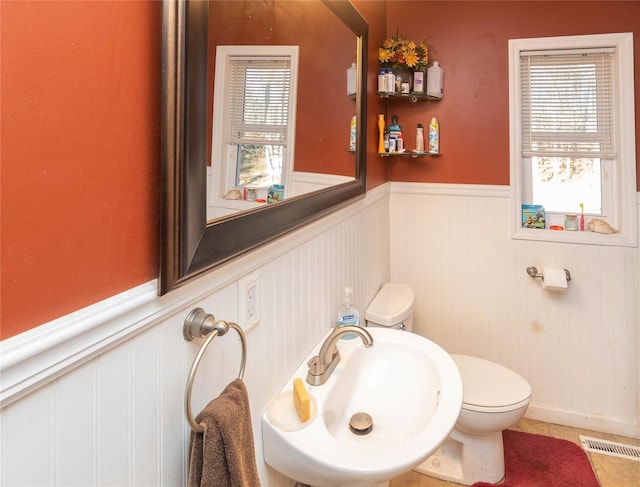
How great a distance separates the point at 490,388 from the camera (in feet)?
6.57

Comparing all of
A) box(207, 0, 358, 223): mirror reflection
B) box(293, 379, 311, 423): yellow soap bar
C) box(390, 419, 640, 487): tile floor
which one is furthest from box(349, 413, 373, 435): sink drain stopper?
box(390, 419, 640, 487): tile floor

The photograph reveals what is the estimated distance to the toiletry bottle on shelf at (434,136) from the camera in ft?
8.15

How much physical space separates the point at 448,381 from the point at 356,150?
0.98 metres

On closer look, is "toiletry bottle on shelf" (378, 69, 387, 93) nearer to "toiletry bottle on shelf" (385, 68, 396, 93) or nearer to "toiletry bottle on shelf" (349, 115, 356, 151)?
"toiletry bottle on shelf" (385, 68, 396, 93)

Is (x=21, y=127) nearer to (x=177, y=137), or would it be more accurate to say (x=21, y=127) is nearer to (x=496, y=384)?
(x=177, y=137)

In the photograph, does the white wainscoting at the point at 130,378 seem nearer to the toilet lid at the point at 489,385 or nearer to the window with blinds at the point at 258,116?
the window with blinds at the point at 258,116

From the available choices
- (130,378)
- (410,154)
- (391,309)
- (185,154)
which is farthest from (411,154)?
(130,378)

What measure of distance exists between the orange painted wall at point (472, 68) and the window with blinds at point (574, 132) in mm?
61

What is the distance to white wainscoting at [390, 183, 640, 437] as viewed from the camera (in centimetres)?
235

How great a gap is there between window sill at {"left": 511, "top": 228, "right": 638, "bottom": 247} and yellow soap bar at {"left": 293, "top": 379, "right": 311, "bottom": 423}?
181 cm

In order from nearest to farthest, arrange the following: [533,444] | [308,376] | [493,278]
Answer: [308,376]
[533,444]
[493,278]

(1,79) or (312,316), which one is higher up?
(1,79)

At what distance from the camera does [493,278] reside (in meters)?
2.55

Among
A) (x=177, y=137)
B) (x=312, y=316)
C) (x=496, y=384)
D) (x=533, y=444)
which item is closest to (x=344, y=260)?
(x=312, y=316)
